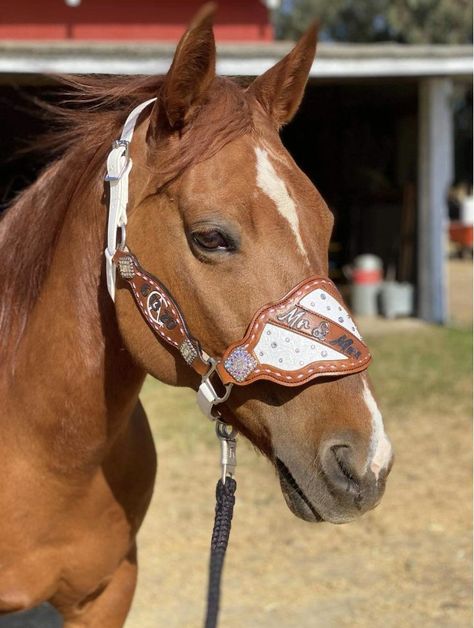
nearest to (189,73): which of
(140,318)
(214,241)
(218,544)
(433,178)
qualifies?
(214,241)

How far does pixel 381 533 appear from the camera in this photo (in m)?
4.86

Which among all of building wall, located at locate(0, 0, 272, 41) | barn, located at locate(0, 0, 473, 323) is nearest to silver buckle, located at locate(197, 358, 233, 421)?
barn, located at locate(0, 0, 473, 323)

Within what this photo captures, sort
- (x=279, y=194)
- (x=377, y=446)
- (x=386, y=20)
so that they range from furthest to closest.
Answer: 1. (x=386, y=20)
2. (x=279, y=194)
3. (x=377, y=446)

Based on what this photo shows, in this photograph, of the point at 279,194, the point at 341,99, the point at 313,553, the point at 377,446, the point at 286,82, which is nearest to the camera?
the point at 377,446

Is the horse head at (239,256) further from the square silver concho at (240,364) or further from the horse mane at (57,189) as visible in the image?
the horse mane at (57,189)

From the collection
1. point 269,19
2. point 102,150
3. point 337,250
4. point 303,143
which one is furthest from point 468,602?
point 303,143

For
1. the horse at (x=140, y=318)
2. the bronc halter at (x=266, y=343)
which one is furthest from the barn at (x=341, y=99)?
the bronc halter at (x=266, y=343)

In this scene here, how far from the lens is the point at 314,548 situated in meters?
4.66

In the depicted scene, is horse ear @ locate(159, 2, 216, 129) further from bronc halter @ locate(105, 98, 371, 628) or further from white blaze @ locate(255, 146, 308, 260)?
bronc halter @ locate(105, 98, 371, 628)

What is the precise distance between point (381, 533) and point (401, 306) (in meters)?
6.74

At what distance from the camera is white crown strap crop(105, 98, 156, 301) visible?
82.4 inches

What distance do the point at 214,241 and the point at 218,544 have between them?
74 cm

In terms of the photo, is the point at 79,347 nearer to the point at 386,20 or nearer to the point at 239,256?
the point at 239,256

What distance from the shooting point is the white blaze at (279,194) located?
76.0 inches
